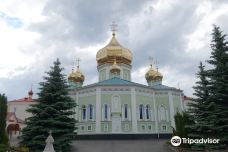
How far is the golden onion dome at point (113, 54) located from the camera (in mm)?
34938

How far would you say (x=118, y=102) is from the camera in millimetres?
27500

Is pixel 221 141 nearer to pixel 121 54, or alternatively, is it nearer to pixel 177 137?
pixel 177 137

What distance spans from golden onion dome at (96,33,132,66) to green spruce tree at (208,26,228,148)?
20392 mm

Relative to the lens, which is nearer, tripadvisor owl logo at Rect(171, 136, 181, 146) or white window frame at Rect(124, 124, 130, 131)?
tripadvisor owl logo at Rect(171, 136, 181, 146)

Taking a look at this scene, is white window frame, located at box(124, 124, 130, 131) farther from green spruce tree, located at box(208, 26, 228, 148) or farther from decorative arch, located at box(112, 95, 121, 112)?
green spruce tree, located at box(208, 26, 228, 148)

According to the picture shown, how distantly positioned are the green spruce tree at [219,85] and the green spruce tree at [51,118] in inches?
347

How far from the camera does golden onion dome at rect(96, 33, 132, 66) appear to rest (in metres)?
34.9

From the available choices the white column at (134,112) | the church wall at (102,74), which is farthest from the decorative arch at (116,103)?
the church wall at (102,74)

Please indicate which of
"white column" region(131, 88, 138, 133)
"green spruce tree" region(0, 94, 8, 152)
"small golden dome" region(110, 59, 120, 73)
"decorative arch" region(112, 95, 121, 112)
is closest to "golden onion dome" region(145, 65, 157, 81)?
"small golden dome" region(110, 59, 120, 73)

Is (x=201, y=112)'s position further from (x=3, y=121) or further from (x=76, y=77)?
(x=76, y=77)

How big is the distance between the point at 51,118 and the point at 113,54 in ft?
66.3

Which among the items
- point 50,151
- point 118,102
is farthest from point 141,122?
point 50,151
